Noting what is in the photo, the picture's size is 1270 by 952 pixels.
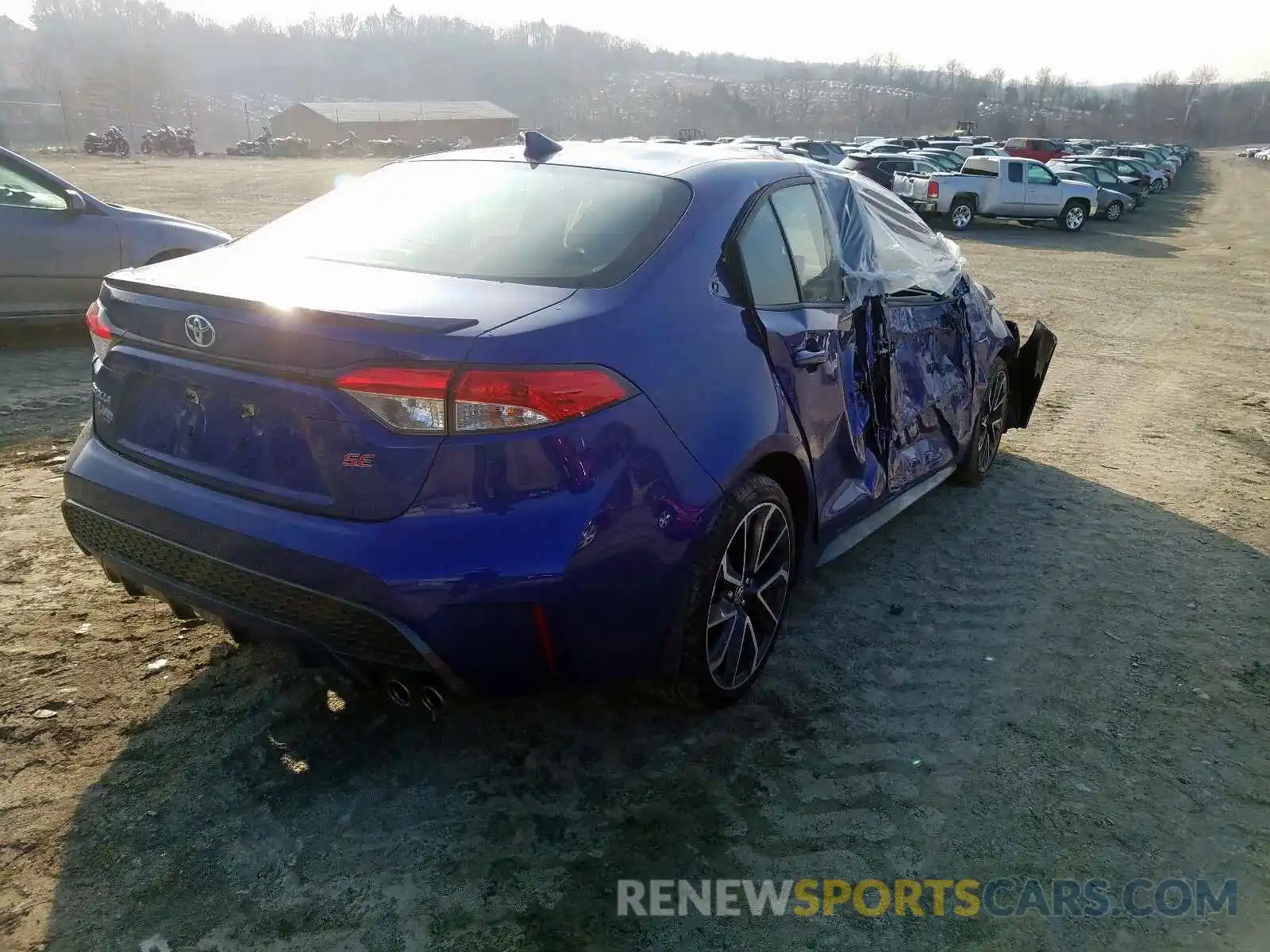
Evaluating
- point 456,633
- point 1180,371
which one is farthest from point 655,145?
point 1180,371

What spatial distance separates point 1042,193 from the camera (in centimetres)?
2444

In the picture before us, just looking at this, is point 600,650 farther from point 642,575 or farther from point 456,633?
point 456,633

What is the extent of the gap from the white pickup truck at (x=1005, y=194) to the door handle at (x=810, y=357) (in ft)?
70.0

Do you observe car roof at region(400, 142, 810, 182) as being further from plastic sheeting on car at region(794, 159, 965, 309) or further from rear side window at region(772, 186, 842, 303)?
plastic sheeting on car at region(794, 159, 965, 309)

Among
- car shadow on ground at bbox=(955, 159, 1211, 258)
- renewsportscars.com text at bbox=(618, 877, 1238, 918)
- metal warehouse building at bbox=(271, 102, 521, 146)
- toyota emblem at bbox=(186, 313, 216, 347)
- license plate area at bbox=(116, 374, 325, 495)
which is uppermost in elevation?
metal warehouse building at bbox=(271, 102, 521, 146)

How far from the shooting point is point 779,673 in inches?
137

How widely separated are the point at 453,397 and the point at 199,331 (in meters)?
0.73

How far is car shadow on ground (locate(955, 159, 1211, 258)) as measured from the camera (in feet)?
68.4

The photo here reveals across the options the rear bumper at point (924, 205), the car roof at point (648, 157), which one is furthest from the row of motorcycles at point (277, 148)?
the car roof at point (648, 157)

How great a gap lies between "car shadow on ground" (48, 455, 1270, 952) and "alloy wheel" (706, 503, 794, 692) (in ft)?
0.62

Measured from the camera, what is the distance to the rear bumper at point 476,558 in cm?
231

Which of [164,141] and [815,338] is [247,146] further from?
[815,338]

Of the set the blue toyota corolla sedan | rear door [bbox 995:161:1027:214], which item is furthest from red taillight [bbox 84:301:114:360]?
rear door [bbox 995:161:1027:214]

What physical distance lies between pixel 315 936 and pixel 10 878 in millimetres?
766
